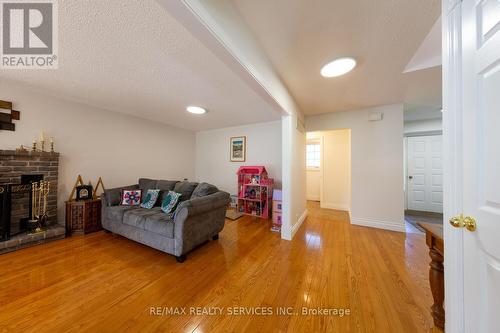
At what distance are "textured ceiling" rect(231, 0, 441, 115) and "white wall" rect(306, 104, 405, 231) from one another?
27.2 inches

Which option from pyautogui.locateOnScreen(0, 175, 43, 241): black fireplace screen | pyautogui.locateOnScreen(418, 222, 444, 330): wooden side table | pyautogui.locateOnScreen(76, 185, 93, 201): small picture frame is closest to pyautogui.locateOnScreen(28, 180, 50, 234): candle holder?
pyautogui.locateOnScreen(0, 175, 43, 241): black fireplace screen

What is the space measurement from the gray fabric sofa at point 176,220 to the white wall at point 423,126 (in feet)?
16.2

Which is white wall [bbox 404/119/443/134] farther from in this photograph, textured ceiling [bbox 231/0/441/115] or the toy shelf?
the toy shelf

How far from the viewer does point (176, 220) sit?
6.50ft

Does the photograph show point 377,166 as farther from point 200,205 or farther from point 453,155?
point 200,205

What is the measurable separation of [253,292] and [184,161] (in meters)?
4.28

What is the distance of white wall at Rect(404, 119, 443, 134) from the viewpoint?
3.93 metres

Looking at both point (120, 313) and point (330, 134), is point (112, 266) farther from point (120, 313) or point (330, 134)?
point (330, 134)

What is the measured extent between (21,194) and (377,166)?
5.86 meters

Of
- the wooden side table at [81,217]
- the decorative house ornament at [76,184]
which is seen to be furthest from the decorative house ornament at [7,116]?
the wooden side table at [81,217]

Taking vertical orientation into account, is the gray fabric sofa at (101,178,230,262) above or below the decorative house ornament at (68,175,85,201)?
below

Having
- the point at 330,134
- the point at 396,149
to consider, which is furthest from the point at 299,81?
the point at 330,134

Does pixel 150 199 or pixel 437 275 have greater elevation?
pixel 150 199

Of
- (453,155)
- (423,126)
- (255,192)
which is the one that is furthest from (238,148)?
(423,126)
